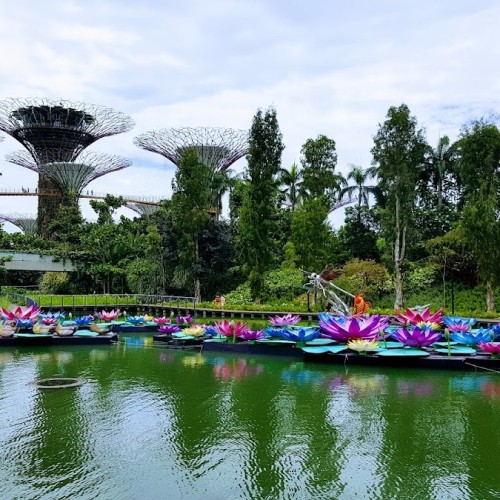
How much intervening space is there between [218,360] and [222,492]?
25.3 ft

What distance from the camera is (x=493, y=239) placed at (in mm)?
20547

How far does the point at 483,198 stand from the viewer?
21.0 m

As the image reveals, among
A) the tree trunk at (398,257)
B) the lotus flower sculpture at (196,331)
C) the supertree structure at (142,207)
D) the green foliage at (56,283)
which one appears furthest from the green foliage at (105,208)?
the lotus flower sculpture at (196,331)

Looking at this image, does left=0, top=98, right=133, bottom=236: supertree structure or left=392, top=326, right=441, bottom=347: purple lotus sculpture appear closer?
left=392, top=326, right=441, bottom=347: purple lotus sculpture

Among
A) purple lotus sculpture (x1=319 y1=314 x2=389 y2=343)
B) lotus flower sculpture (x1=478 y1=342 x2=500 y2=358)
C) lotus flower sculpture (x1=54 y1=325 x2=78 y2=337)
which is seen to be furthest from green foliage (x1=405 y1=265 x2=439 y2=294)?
lotus flower sculpture (x1=54 y1=325 x2=78 y2=337)

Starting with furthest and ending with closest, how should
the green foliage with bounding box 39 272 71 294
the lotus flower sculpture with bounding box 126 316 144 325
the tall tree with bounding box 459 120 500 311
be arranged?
the green foliage with bounding box 39 272 71 294, the tall tree with bounding box 459 120 500 311, the lotus flower sculpture with bounding box 126 316 144 325

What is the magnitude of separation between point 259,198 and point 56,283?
19608 millimetres

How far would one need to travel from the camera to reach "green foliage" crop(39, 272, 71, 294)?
38.2m

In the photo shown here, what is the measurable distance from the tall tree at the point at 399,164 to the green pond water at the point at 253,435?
15.0m

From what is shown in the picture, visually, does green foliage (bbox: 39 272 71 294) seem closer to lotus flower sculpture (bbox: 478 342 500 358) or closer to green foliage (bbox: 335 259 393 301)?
green foliage (bbox: 335 259 393 301)

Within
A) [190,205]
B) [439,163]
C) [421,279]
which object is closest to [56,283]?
[190,205]

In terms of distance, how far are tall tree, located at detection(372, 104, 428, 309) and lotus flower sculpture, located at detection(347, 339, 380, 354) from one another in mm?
13542

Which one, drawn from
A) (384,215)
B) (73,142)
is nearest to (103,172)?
(73,142)

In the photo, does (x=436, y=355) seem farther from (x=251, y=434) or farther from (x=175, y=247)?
(x=175, y=247)
